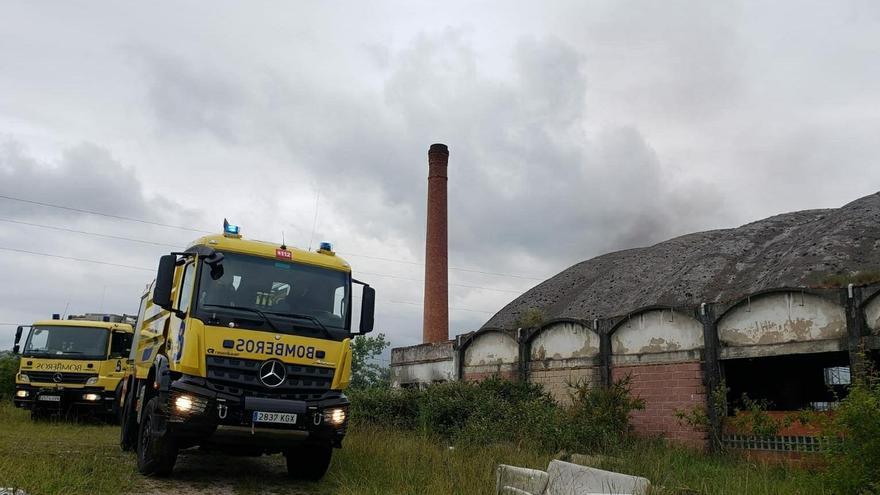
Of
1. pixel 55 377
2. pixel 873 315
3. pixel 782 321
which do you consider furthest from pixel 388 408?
pixel 873 315

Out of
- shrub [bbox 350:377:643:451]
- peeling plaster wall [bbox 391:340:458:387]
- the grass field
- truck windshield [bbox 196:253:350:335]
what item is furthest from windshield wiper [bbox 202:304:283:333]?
peeling plaster wall [bbox 391:340:458:387]

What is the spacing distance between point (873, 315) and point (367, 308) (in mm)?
8436

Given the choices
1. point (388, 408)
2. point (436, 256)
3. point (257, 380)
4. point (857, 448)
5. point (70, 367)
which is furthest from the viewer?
point (436, 256)

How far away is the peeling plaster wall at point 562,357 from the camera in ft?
49.9

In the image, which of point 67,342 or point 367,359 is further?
point 367,359

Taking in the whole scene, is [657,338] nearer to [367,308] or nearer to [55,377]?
[367,308]

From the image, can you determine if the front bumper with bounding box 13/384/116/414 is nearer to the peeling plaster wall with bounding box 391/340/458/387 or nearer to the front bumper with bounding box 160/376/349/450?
the front bumper with bounding box 160/376/349/450

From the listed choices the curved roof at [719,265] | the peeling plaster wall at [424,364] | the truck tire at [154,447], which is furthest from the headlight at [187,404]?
the curved roof at [719,265]

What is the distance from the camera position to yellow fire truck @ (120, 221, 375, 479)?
727 cm

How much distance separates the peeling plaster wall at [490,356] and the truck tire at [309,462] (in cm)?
945

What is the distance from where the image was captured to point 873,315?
418 inches

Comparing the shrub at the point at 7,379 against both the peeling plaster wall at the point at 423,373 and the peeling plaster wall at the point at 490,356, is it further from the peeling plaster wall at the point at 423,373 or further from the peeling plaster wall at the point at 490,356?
the peeling plaster wall at the point at 490,356

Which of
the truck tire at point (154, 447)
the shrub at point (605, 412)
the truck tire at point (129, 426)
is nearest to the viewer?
the truck tire at point (154, 447)

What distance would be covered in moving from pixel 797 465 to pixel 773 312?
285 cm
